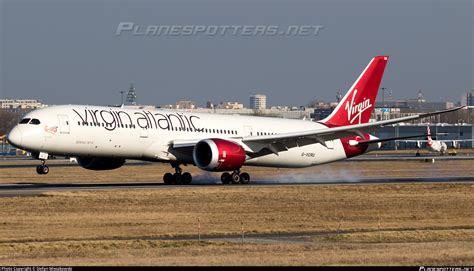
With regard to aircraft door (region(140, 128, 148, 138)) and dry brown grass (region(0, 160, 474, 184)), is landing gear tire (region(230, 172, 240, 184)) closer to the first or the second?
dry brown grass (region(0, 160, 474, 184))

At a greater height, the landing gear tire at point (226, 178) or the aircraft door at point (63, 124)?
the aircraft door at point (63, 124)

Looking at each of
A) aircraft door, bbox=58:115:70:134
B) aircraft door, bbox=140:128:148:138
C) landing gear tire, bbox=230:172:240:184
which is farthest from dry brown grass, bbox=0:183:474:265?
aircraft door, bbox=58:115:70:134

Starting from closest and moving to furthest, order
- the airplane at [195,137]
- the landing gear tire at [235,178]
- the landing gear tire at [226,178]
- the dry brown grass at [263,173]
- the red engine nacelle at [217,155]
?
1. the airplane at [195,137]
2. the red engine nacelle at [217,155]
3. the landing gear tire at [235,178]
4. the landing gear tire at [226,178]
5. the dry brown grass at [263,173]

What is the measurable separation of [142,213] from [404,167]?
48739 millimetres

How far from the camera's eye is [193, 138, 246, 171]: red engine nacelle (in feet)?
179

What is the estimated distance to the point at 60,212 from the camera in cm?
3944

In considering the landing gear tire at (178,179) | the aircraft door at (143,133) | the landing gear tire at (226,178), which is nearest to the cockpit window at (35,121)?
the aircraft door at (143,133)

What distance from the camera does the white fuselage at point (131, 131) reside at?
52.4 m

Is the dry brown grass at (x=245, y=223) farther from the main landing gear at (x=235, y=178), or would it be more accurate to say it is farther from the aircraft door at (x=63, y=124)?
the aircraft door at (x=63, y=124)

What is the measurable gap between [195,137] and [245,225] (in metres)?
22.0

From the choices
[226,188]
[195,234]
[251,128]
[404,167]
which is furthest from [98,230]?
[404,167]

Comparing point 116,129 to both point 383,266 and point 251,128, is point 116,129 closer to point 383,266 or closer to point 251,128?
point 251,128

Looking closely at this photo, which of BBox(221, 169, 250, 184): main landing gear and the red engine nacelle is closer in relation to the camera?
the red engine nacelle

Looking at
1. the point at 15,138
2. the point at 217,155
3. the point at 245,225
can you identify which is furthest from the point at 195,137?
the point at 245,225
